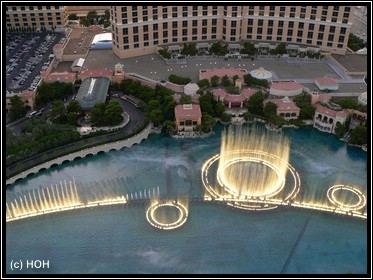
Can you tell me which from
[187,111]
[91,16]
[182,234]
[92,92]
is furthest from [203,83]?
[91,16]

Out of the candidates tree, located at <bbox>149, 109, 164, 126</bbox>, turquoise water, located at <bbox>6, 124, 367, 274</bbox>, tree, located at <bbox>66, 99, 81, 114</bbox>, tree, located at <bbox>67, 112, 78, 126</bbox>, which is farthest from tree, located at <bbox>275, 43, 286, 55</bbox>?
tree, located at <bbox>67, 112, 78, 126</bbox>

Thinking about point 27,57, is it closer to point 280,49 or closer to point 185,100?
point 185,100

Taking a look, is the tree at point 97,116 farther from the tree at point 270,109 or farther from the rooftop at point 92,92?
the tree at point 270,109

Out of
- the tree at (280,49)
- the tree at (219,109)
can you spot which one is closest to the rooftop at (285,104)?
the tree at (219,109)

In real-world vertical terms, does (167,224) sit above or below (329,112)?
below
